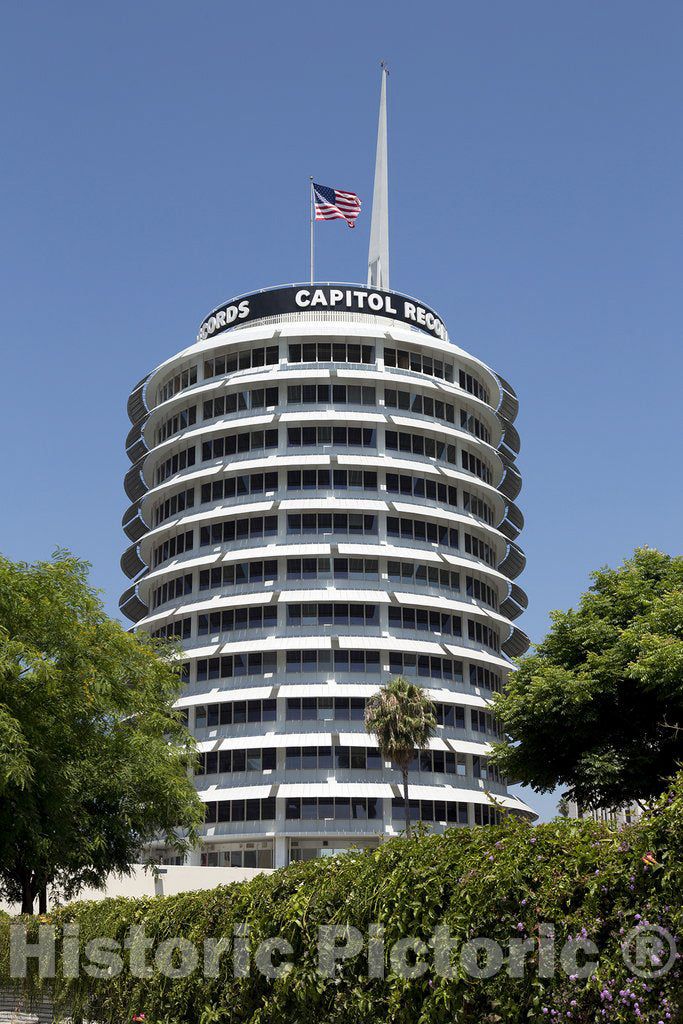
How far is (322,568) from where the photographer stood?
78062 mm

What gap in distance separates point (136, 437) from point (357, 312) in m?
21.4

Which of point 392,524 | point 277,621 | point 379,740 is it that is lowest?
point 379,740

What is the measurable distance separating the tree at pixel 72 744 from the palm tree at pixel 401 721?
2785 cm

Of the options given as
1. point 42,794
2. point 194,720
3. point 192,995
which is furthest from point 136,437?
point 192,995

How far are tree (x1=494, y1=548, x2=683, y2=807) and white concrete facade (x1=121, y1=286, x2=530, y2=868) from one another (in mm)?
27925

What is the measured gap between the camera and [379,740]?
226ft

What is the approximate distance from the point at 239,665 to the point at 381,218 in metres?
46.1

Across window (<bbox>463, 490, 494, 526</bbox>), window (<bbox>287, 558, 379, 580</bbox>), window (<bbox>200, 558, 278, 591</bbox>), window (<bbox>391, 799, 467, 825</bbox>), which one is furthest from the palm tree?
window (<bbox>463, 490, 494, 526</bbox>)

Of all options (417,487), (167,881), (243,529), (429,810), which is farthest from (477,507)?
(167,881)

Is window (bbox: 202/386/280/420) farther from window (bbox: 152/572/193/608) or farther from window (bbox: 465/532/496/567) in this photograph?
window (bbox: 465/532/496/567)

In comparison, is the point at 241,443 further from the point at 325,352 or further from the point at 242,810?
the point at 242,810

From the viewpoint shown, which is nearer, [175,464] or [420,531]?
[420,531]

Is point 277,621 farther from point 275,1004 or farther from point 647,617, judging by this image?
point 275,1004

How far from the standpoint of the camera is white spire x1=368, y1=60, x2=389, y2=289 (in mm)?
100562
